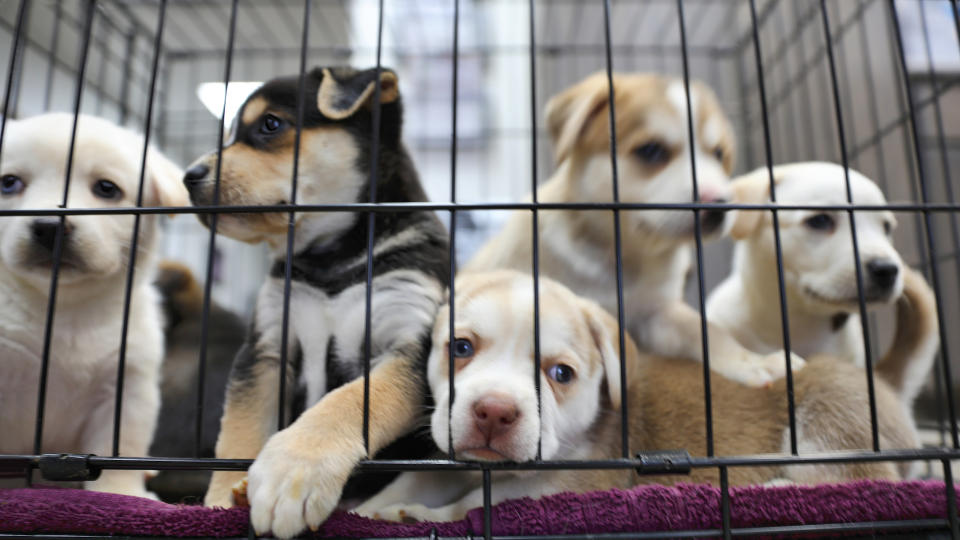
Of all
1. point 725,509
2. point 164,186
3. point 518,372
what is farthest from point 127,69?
point 725,509

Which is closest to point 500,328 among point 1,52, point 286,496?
point 286,496

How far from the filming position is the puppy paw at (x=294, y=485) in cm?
94

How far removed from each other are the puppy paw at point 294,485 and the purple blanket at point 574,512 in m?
0.08

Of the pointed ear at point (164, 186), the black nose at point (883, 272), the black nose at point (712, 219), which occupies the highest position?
the pointed ear at point (164, 186)

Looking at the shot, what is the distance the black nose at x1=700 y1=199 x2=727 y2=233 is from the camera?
60.2 inches

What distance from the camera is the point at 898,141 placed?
2594mm

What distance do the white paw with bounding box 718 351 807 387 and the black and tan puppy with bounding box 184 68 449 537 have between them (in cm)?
77

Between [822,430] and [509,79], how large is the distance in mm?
4127

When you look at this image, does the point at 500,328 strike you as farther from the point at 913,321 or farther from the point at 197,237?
the point at 197,237

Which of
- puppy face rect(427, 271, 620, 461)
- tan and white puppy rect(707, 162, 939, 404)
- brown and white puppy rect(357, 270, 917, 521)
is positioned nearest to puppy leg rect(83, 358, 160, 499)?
brown and white puppy rect(357, 270, 917, 521)

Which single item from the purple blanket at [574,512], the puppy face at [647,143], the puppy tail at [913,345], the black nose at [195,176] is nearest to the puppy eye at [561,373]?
the purple blanket at [574,512]

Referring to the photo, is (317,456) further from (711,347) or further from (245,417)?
(711,347)

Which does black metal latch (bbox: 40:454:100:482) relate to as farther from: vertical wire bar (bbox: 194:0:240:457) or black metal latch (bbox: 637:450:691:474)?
black metal latch (bbox: 637:450:691:474)

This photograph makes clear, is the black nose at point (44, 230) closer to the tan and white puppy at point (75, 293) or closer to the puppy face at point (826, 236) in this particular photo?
the tan and white puppy at point (75, 293)
